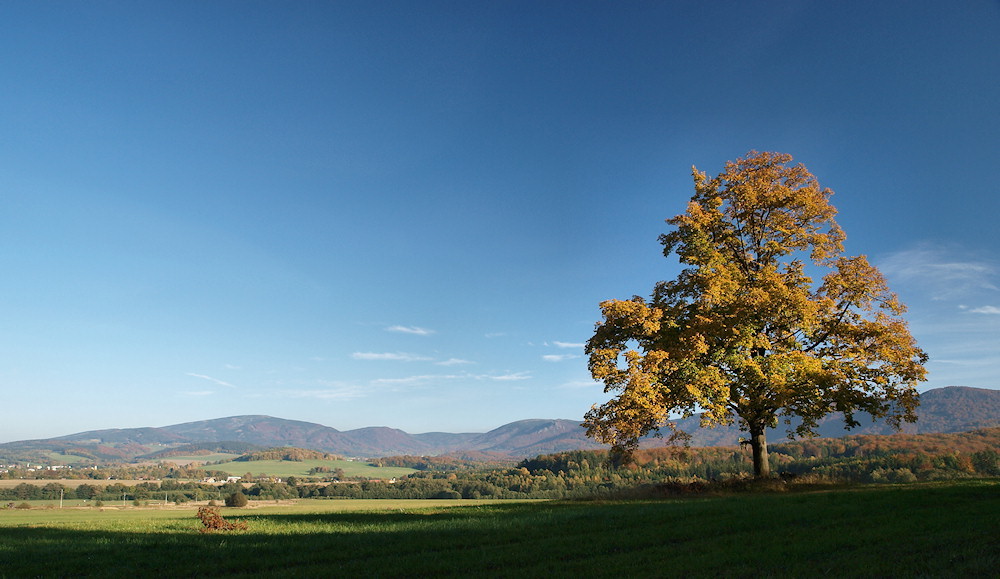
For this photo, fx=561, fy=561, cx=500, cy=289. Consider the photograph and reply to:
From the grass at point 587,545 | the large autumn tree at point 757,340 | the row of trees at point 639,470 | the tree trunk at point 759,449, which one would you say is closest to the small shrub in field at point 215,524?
the grass at point 587,545

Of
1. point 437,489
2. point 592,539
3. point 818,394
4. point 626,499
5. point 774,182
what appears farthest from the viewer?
point 437,489

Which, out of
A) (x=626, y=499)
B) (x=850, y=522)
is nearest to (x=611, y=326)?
(x=626, y=499)

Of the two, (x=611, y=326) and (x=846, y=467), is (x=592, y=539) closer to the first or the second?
(x=611, y=326)

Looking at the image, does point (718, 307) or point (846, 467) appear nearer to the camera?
point (718, 307)

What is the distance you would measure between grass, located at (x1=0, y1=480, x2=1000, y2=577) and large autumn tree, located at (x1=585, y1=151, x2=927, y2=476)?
7.79 metres

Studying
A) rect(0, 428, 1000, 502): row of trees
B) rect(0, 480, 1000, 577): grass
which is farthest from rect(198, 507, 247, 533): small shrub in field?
rect(0, 428, 1000, 502): row of trees

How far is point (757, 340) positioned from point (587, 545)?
55.6 ft

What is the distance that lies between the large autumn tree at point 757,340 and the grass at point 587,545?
7.79m

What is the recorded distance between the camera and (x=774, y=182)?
28.3m

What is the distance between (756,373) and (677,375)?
3.24 m

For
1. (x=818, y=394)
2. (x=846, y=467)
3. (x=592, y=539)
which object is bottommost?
(x=846, y=467)

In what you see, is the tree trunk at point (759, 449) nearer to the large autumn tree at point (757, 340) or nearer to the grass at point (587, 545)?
the large autumn tree at point (757, 340)

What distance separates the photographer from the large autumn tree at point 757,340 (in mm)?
23734

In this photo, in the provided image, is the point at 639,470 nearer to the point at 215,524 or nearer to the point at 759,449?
the point at 759,449
